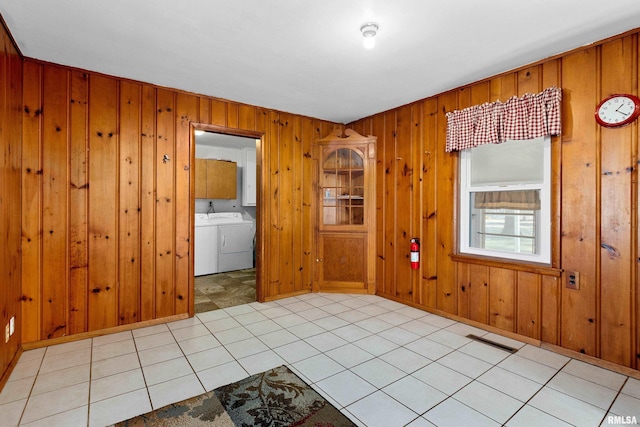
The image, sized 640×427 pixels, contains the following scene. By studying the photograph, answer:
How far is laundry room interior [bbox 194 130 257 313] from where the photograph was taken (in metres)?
5.20

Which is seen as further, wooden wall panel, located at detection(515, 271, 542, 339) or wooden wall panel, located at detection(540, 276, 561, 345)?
wooden wall panel, located at detection(515, 271, 542, 339)

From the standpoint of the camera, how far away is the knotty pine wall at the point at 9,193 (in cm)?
215

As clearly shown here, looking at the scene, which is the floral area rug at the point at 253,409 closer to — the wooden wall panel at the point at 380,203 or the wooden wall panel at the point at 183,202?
the wooden wall panel at the point at 183,202

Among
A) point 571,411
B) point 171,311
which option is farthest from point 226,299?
point 571,411

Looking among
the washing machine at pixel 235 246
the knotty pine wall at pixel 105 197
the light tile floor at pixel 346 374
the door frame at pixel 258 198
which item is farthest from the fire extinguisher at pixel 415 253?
the washing machine at pixel 235 246

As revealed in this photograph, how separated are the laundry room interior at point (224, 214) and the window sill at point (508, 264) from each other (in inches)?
107

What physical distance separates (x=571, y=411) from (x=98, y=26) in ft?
12.8

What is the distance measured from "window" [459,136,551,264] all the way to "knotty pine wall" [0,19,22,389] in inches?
149

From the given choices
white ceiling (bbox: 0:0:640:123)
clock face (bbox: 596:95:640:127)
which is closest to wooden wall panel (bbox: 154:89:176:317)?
white ceiling (bbox: 0:0:640:123)

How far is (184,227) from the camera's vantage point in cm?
342

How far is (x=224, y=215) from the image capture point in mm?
6152

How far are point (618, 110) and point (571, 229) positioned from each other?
912 millimetres

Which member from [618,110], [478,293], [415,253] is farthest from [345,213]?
[618,110]

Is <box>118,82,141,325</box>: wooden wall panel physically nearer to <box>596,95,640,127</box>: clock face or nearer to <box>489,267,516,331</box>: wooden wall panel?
<box>489,267,516,331</box>: wooden wall panel
